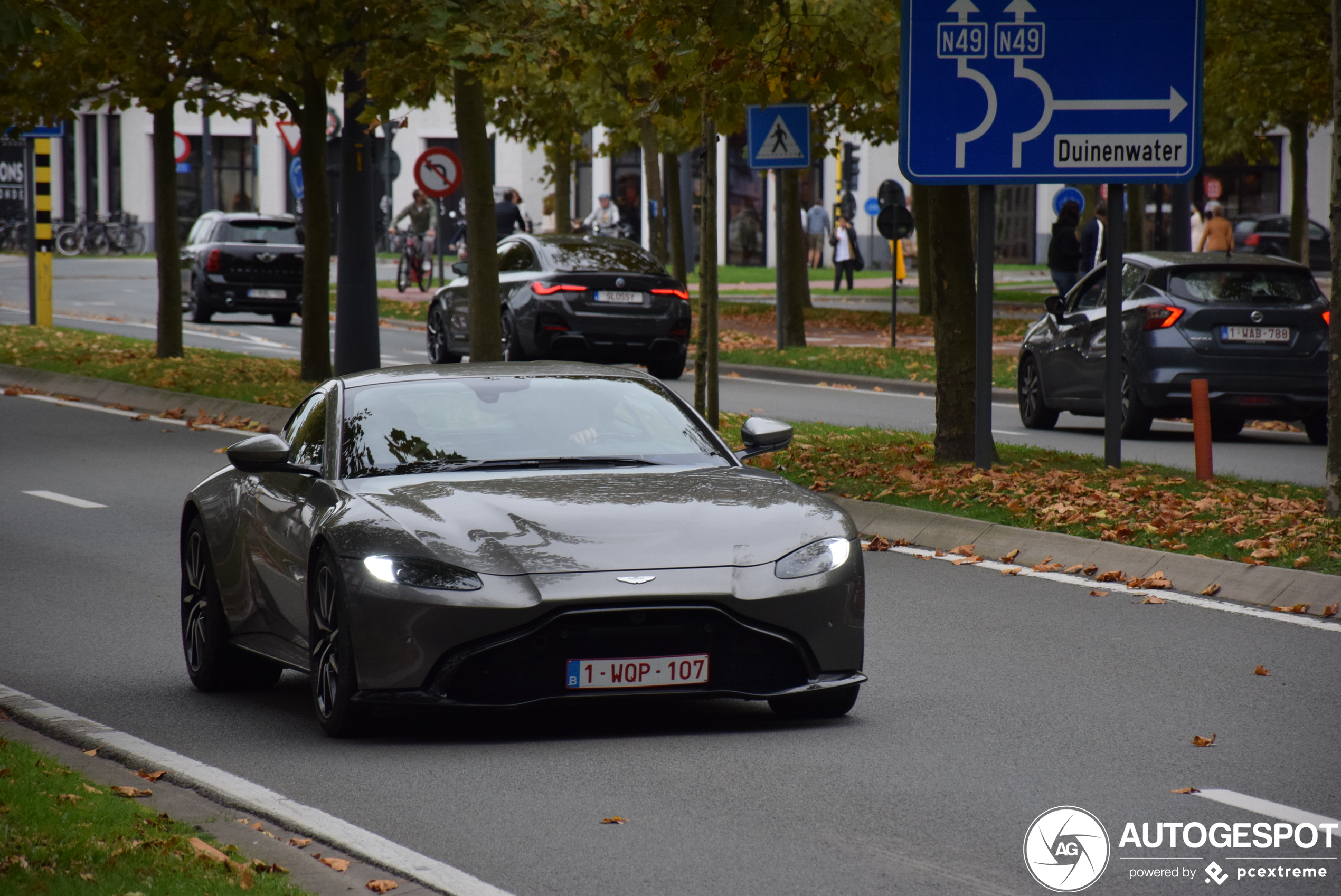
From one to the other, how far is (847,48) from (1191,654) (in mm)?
6266

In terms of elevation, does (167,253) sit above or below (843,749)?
above

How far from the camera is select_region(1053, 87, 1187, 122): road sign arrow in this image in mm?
13391

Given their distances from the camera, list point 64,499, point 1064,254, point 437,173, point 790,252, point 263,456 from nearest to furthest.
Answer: point 263,456 → point 64,499 → point 437,173 → point 1064,254 → point 790,252

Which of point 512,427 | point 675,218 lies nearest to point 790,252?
point 675,218

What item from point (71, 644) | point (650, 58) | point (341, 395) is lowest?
point (71, 644)

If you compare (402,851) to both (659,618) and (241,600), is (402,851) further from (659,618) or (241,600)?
(241,600)

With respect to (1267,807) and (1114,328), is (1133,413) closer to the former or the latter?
(1114,328)

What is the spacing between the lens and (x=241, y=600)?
7.84 m

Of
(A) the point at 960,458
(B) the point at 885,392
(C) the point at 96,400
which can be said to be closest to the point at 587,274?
(B) the point at 885,392

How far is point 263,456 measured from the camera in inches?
295

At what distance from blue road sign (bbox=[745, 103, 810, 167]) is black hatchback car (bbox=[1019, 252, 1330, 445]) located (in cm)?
414

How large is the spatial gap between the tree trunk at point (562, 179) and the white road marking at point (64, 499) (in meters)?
21.0

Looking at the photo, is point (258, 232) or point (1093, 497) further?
point (258, 232)

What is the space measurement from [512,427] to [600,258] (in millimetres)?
16659
